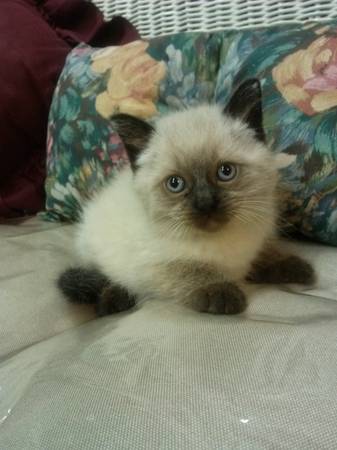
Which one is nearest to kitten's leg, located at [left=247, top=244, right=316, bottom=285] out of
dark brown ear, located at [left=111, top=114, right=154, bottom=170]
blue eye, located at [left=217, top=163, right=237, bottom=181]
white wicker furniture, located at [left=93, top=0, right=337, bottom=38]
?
blue eye, located at [left=217, top=163, right=237, bottom=181]

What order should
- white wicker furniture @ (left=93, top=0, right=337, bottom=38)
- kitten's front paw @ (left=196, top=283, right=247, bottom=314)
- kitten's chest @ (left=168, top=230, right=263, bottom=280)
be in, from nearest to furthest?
kitten's front paw @ (left=196, top=283, right=247, bottom=314)
kitten's chest @ (left=168, top=230, right=263, bottom=280)
white wicker furniture @ (left=93, top=0, right=337, bottom=38)

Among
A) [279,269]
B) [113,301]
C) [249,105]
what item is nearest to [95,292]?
[113,301]

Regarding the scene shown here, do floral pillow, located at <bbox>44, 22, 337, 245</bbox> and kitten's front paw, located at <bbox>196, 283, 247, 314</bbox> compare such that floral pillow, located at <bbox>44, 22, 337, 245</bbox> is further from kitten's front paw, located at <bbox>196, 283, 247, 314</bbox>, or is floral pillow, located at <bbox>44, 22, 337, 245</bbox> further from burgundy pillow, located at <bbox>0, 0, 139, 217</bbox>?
kitten's front paw, located at <bbox>196, 283, 247, 314</bbox>

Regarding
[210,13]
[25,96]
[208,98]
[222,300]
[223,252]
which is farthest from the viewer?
[210,13]

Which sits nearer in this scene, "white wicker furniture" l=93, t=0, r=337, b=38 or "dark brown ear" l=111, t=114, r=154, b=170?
"dark brown ear" l=111, t=114, r=154, b=170

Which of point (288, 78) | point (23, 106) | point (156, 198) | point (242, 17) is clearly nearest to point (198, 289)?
point (156, 198)

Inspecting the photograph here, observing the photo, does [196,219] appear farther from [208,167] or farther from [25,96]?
[25,96]

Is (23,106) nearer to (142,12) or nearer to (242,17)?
(142,12)
